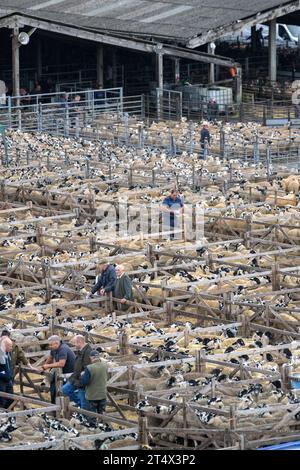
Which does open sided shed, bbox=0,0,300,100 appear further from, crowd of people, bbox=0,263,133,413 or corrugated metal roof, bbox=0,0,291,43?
crowd of people, bbox=0,263,133,413

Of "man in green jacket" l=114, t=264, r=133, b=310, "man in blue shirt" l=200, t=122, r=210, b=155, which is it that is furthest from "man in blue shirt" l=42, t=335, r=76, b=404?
"man in blue shirt" l=200, t=122, r=210, b=155

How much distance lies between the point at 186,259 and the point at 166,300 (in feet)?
12.0

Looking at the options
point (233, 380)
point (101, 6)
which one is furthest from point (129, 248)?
point (101, 6)

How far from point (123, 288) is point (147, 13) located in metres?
31.3

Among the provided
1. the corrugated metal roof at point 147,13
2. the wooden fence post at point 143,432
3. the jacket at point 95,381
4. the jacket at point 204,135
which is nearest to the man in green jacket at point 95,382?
the jacket at point 95,381

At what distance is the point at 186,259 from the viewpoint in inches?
1293

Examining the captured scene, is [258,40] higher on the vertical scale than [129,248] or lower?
higher

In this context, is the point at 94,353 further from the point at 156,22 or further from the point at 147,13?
the point at 147,13

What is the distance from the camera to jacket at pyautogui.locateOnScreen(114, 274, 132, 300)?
29.8 meters

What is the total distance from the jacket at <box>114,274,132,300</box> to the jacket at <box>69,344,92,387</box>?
18.1 ft

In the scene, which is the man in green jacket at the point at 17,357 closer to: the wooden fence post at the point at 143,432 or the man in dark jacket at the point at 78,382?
the man in dark jacket at the point at 78,382

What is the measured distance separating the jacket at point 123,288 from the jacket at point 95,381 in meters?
5.84

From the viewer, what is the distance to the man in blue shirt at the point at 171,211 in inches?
1398

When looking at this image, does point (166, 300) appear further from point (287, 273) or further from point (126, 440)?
point (126, 440)
